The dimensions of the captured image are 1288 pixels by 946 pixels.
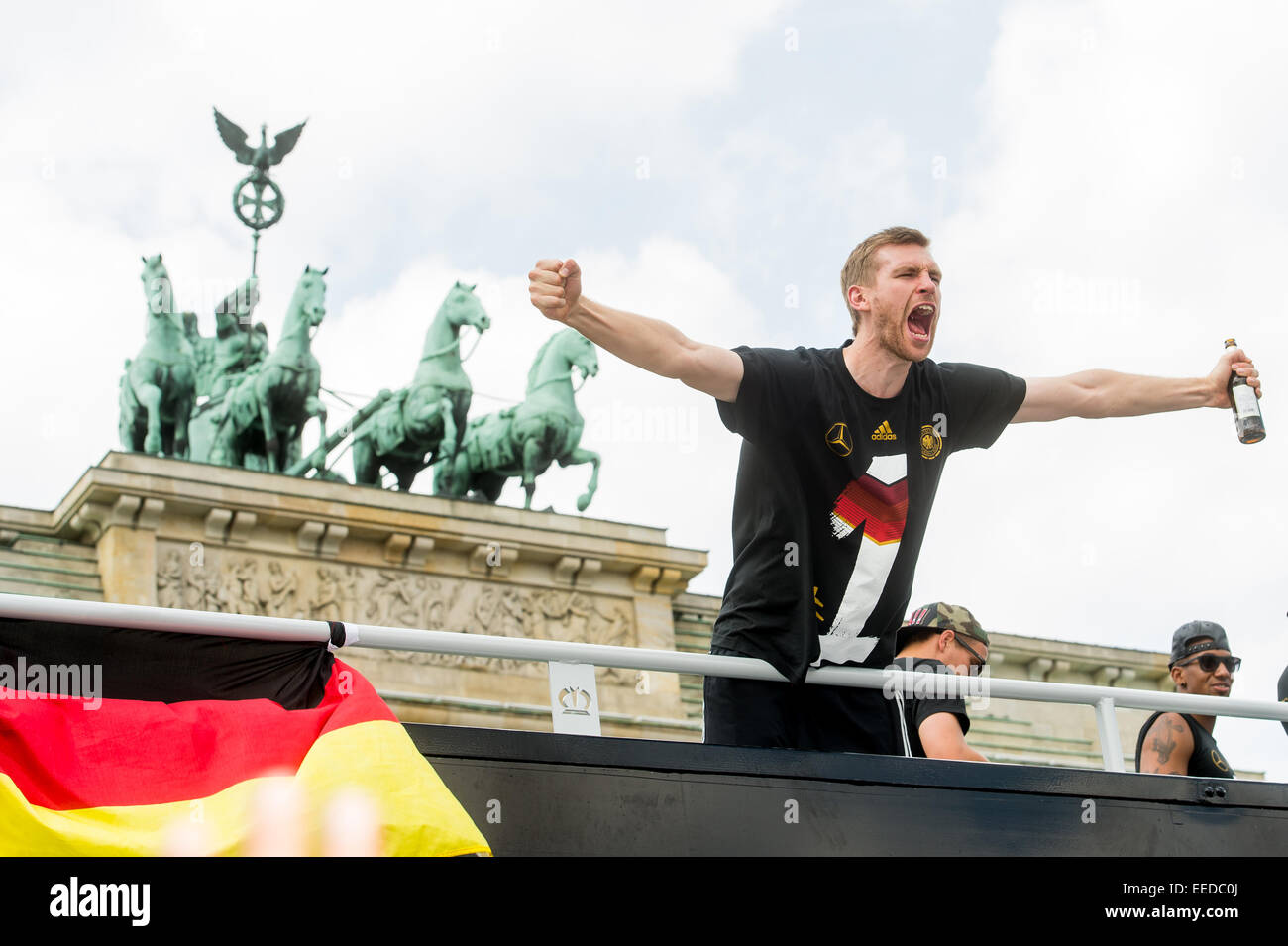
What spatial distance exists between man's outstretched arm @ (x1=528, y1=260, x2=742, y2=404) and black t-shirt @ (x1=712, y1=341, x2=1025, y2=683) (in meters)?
0.11

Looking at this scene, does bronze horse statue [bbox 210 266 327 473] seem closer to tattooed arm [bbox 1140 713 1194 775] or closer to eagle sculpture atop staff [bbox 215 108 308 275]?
eagle sculpture atop staff [bbox 215 108 308 275]

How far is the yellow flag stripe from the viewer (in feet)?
9.52

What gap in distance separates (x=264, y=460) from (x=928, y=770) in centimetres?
1778

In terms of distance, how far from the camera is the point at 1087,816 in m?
4.20

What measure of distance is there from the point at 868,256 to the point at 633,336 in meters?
0.86

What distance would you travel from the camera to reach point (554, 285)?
3.66 metres

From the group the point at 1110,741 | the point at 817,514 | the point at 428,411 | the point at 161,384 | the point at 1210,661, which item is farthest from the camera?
the point at 428,411

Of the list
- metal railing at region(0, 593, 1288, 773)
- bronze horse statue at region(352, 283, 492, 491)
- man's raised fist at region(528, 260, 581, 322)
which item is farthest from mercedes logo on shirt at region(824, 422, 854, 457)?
bronze horse statue at region(352, 283, 492, 491)

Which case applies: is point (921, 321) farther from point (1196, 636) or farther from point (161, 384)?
point (161, 384)

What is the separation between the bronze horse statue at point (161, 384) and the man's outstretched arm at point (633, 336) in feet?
55.7

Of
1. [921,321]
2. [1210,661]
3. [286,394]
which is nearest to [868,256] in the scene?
[921,321]

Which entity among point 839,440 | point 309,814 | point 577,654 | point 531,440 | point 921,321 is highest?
point 531,440

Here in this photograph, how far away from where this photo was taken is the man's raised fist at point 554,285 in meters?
3.65

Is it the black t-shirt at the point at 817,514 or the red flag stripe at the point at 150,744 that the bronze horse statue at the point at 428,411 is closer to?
the black t-shirt at the point at 817,514
